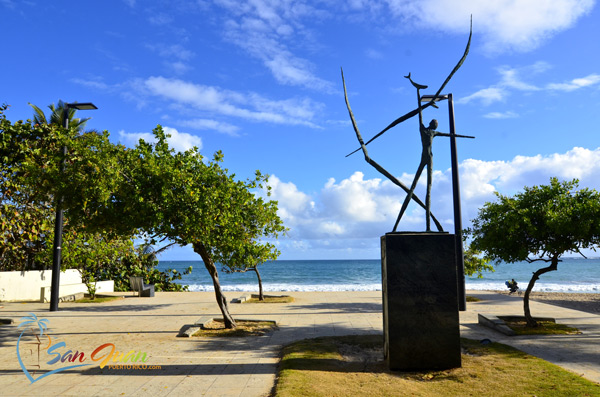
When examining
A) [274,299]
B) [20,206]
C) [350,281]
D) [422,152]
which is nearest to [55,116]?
[20,206]

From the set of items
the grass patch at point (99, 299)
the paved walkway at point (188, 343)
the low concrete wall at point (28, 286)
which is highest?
the low concrete wall at point (28, 286)

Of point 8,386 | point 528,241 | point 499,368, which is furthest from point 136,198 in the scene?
point 528,241

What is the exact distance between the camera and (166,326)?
13.7m

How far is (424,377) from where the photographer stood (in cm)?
772

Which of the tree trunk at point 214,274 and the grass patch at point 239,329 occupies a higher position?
the tree trunk at point 214,274

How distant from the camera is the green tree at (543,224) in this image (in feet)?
38.1

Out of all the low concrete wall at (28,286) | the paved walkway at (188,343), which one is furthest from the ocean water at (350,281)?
the paved walkway at (188,343)

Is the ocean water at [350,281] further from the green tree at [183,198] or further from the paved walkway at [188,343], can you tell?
the green tree at [183,198]

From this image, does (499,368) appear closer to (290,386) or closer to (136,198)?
(290,386)

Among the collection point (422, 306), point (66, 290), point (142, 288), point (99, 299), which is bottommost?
point (99, 299)

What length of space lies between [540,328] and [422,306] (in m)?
6.55

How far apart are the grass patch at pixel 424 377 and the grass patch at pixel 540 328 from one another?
291 cm

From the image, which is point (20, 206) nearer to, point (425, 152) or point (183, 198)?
point (183, 198)

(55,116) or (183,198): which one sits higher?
(55,116)
